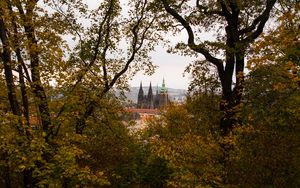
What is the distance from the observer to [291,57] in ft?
29.4

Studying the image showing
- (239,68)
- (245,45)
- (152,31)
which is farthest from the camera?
(152,31)

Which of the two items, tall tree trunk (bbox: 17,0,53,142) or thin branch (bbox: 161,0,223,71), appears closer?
tall tree trunk (bbox: 17,0,53,142)

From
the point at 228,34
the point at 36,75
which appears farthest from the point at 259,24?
the point at 36,75

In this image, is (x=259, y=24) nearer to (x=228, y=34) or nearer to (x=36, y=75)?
(x=228, y=34)

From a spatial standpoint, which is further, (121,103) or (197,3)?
(121,103)

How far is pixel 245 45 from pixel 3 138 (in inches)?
360

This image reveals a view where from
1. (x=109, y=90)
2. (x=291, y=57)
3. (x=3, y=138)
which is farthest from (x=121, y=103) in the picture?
(x=291, y=57)

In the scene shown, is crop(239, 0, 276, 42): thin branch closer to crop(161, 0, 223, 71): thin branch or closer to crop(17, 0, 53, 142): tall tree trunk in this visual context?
crop(161, 0, 223, 71): thin branch

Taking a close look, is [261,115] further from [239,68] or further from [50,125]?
[50,125]

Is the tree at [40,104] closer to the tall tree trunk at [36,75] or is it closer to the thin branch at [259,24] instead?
the tall tree trunk at [36,75]

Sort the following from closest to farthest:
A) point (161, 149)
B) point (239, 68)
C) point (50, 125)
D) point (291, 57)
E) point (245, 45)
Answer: point (291, 57), point (50, 125), point (161, 149), point (245, 45), point (239, 68)

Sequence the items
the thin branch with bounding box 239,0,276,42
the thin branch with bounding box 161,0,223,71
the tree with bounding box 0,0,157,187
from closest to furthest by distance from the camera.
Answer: the tree with bounding box 0,0,157,187
the thin branch with bounding box 239,0,276,42
the thin branch with bounding box 161,0,223,71

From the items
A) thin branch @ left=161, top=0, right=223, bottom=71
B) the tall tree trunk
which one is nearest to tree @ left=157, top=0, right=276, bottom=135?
thin branch @ left=161, top=0, right=223, bottom=71

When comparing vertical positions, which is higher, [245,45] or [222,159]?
[245,45]
